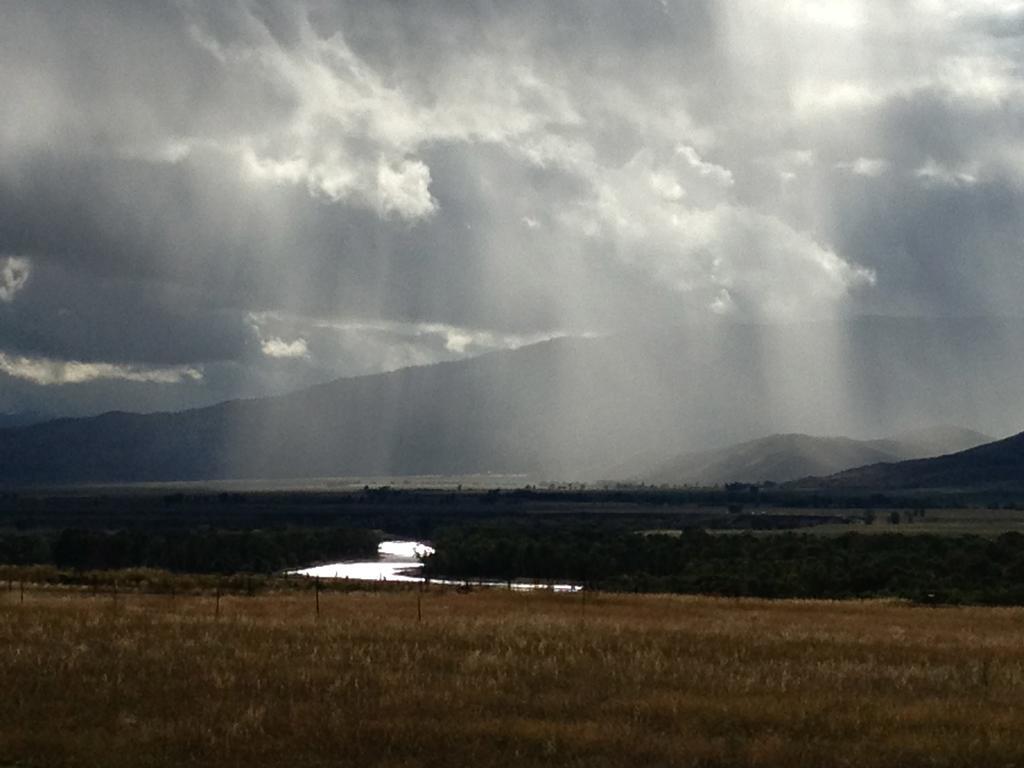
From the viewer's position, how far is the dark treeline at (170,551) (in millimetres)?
138500

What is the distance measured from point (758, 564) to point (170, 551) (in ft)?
237

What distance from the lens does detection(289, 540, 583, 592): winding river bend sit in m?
104

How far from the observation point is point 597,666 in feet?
97.8

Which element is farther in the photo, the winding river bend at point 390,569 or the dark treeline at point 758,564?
the winding river bend at point 390,569

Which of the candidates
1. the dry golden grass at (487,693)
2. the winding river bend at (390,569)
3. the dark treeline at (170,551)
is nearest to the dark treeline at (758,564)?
the winding river bend at (390,569)

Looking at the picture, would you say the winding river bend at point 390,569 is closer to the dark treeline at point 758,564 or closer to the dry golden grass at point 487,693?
the dark treeline at point 758,564

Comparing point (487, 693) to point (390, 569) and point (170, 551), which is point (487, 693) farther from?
point (170, 551)

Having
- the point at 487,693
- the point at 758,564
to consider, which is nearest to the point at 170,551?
the point at 758,564

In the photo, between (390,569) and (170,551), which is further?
(170,551)

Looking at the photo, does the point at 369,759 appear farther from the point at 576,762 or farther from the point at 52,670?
the point at 52,670

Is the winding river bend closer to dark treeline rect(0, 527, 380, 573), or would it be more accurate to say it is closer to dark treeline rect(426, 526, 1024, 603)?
dark treeline rect(426, 526, 1024, 603)

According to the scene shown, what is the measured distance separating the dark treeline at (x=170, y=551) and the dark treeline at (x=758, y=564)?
1840 centimetres

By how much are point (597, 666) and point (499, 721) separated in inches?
309

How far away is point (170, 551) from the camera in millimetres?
148250
